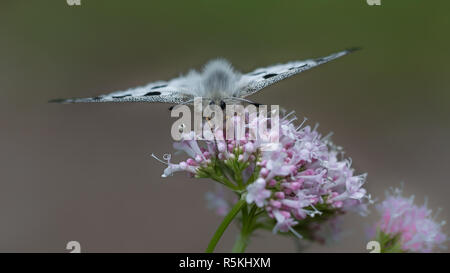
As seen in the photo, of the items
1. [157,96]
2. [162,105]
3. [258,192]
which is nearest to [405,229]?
[258,192]

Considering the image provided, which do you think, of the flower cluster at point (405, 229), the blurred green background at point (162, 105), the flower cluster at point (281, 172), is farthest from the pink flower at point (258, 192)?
the blurred green background at point (162, 105)

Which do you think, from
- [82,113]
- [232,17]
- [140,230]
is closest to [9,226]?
[140,230]

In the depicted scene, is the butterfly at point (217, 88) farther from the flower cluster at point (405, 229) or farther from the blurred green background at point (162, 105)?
the blurred green background at point (162, 105)

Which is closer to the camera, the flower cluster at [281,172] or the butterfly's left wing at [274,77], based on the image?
the flower cluster at [281,172]

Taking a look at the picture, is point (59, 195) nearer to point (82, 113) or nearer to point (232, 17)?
point (82, 113)

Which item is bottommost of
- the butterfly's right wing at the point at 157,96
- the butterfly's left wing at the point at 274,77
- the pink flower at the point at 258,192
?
the pink flower at the point at 258,192
